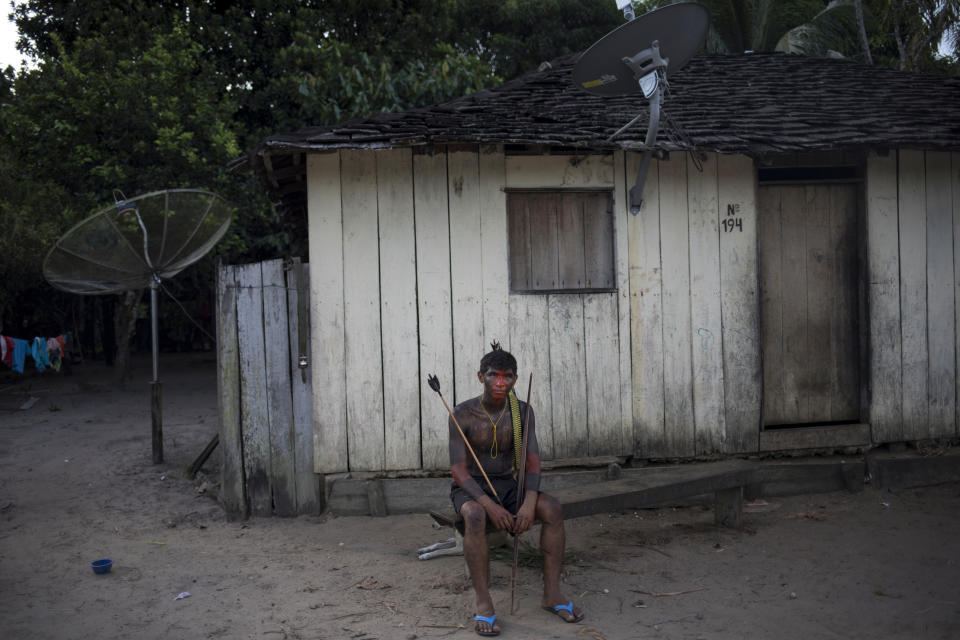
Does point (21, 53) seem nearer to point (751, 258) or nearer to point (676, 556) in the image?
point (751, 258)

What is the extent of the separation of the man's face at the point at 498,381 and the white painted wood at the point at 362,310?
2.08m

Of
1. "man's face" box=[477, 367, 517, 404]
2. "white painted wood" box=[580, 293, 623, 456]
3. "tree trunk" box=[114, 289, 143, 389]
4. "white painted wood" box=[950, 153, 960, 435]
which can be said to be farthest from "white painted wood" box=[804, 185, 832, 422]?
"tree trunk" box=[114, 289, 143, 389]

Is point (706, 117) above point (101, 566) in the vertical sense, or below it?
above

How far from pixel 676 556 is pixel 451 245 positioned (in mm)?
2961

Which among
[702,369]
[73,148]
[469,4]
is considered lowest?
[702,369]

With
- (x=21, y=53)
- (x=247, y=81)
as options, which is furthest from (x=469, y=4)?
(x=21, y=53)

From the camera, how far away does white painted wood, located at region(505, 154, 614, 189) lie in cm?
630

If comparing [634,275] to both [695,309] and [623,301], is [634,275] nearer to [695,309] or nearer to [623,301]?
[623,301]

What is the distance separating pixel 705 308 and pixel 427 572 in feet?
10.8

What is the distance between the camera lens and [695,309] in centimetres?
651

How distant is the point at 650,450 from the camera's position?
6.46 m

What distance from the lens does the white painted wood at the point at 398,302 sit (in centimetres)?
621

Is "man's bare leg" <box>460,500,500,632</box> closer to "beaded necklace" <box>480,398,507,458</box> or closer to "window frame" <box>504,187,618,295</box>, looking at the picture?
"beaded necklace" <box>480,398,507,458</box>

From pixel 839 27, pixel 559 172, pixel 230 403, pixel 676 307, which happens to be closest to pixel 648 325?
pixel 676 307
